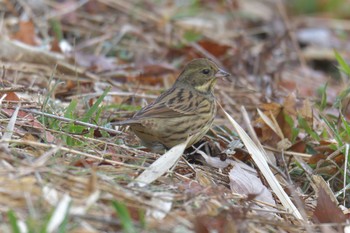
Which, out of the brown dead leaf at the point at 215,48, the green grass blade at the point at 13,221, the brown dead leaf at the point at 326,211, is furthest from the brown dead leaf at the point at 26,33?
the green grass blade at the point at 13,221

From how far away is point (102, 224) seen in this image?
3043 mm

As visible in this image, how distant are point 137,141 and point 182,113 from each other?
0.32 metres

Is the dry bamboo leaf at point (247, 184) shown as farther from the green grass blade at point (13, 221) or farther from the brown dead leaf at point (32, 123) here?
the green grass blade at point (13, 221)

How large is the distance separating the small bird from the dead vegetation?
0.12 metres

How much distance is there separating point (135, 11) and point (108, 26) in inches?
17.0

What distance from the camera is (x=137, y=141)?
4.59m

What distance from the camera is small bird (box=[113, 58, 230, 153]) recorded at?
14.4ft

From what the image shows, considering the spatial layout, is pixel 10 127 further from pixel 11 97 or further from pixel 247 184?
pixel 247 184

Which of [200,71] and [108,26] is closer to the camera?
[200,71]

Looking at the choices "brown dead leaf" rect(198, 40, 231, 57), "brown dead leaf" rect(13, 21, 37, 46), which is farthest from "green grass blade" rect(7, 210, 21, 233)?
"brown dead leaf" rect(198, 40, 231, 57)

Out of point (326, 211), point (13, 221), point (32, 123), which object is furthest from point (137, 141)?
point (13, 221)

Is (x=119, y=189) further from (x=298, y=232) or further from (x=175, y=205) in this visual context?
(x=298, y=232)

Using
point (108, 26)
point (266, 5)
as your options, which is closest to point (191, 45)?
point (108, 26)

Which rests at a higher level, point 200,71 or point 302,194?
point 200,71
